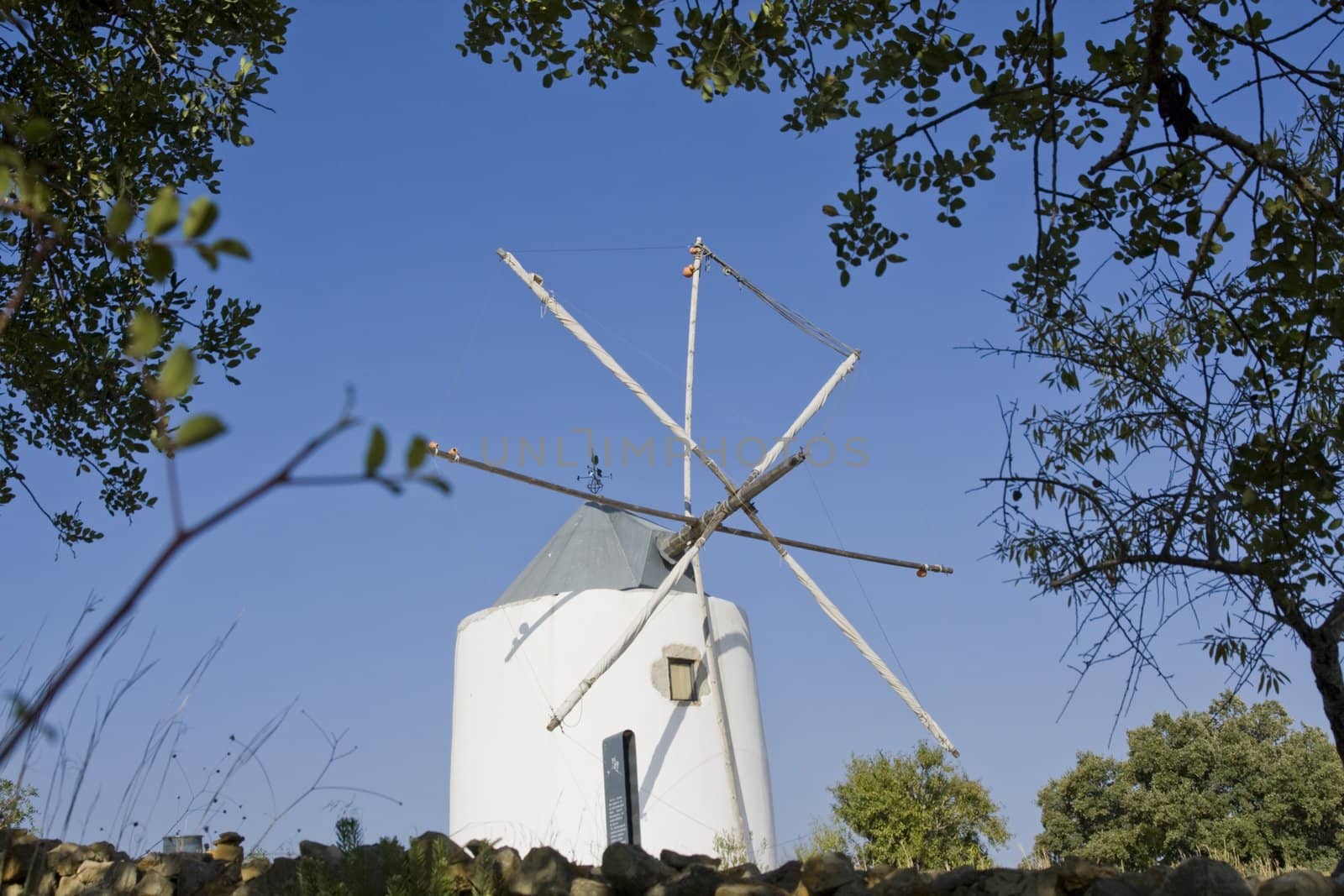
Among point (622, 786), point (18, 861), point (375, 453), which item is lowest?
point (375, 453)

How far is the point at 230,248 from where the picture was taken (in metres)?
0.80

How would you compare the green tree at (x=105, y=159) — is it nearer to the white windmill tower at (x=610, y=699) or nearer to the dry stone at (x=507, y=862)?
the dry stone at (x=507, y=862)

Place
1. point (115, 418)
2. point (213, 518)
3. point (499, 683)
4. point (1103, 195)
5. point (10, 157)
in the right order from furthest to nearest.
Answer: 1. point (499, 683)
2. point (115, 418)
3. point (1103, 195)
4. point (10, 157)
5. point (213, 518)

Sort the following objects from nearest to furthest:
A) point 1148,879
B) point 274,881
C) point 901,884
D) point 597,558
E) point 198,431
Result: point 198,431 → point 1148,879 → point 901,884 → point 274,881 → point 597,558

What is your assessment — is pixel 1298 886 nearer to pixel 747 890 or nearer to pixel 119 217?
pixel 747 890

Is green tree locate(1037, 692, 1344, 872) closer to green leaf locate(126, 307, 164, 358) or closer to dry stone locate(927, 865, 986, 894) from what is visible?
dry stone locate(927, 865, 986, 894)

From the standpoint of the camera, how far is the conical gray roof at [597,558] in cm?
1162

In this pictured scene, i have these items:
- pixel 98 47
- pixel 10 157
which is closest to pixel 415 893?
pixel 10 157

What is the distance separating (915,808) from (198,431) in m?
13.7

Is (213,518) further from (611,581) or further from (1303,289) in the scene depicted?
(611,581)

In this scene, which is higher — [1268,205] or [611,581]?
[611,581]

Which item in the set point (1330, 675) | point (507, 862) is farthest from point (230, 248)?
point (1330, 675)

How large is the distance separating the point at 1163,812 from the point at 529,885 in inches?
682

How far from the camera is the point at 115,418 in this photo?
188 inches
